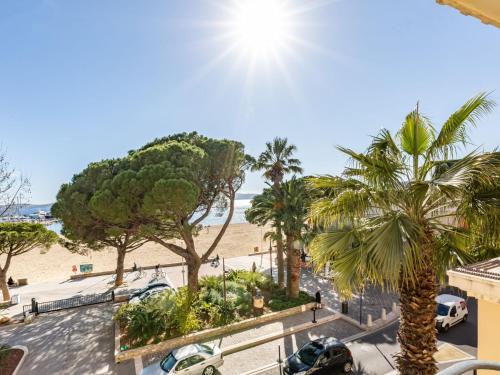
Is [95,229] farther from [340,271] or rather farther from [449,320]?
[449,320]

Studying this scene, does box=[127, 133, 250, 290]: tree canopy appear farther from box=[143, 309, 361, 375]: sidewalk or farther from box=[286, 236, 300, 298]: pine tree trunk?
box=[143, 309, 361, 375]: sidewalk

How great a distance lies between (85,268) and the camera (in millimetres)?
25750

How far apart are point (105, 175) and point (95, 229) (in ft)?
13.9

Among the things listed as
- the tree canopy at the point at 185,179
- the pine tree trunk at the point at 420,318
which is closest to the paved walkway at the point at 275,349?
the pine tree trunk at the point at 420,318

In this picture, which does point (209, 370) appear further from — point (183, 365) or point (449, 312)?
point (449, 312)

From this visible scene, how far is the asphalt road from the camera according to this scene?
10.8 m

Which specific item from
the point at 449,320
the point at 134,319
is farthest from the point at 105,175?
the point at 449,320

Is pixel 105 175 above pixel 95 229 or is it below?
above

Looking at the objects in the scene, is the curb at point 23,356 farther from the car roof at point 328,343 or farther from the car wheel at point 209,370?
the car roof at point 328,343

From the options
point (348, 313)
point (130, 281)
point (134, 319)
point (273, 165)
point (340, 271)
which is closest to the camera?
point (340, 271)

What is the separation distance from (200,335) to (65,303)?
453 inches

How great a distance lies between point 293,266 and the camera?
17.0 m

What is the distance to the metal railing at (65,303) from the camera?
17.5 m

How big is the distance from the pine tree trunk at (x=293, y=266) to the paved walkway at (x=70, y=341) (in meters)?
9.88
